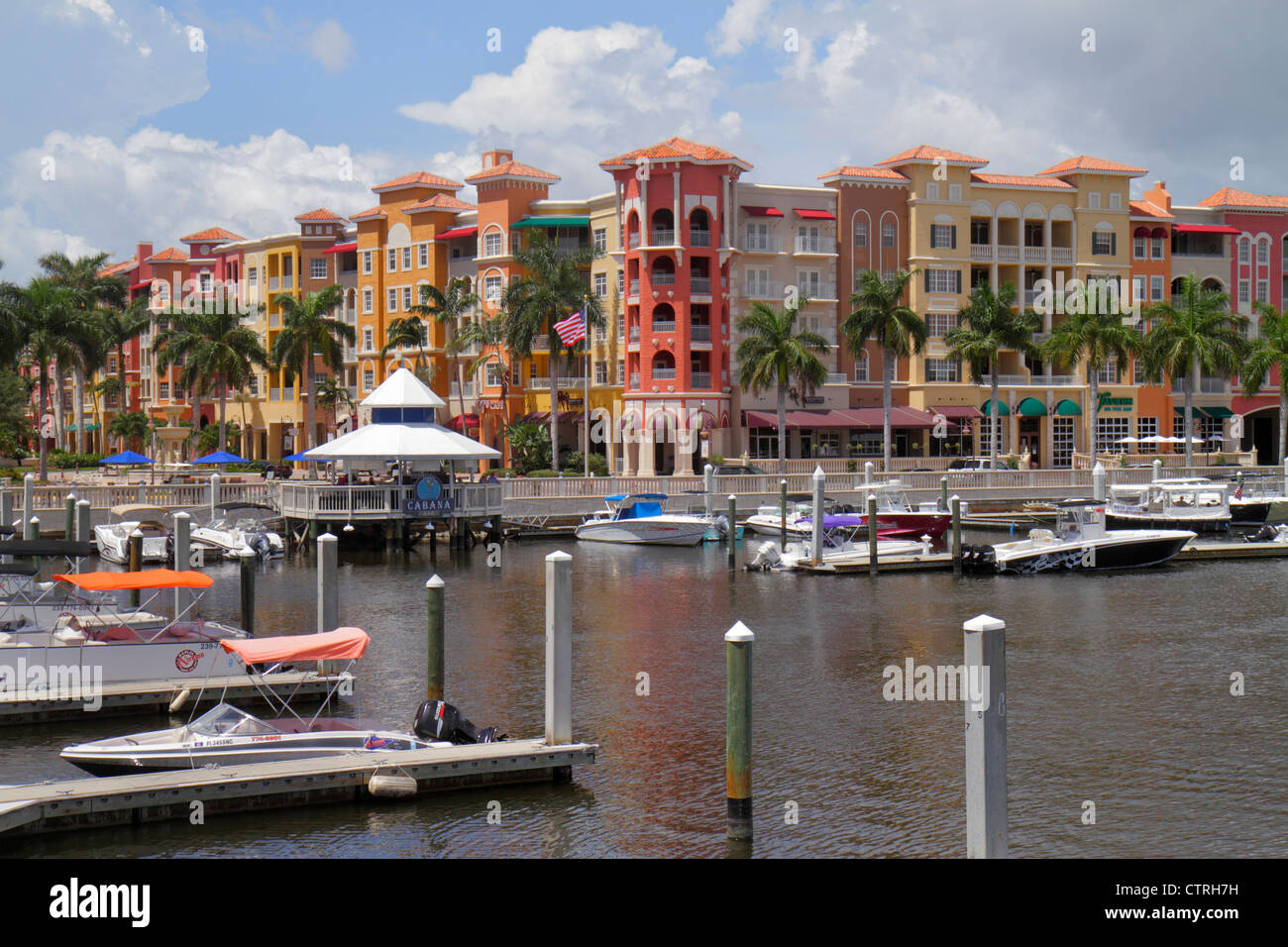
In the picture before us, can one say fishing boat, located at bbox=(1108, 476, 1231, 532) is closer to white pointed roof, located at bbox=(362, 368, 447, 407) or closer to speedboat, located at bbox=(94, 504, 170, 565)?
white pointed roof, located at bbox=(362, 368, 447, 407)

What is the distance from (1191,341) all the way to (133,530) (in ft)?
196

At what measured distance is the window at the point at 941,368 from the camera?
89.4 metres

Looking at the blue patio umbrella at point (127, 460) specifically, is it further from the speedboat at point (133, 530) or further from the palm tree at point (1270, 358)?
the palm tree at point (1270, 358)

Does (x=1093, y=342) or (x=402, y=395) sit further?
(x=1093, y=342)

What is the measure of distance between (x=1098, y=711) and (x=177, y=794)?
16273 millimetres

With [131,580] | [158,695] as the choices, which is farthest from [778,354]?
[158,695]

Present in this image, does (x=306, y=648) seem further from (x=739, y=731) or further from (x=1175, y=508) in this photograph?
(x=1175, y=508)

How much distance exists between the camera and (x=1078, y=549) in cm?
4672

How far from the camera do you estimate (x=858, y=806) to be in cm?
1908

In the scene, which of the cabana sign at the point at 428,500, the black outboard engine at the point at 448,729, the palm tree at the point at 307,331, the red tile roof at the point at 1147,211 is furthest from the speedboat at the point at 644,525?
the red tile roof at the point at 1147,211

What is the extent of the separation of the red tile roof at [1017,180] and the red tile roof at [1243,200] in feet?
45.2

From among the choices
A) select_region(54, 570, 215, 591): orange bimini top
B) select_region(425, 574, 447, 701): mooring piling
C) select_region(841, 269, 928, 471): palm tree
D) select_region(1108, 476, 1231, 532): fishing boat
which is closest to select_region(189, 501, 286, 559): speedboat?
select_region(54, 570, 215, 591): orange bimini top
